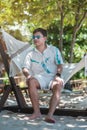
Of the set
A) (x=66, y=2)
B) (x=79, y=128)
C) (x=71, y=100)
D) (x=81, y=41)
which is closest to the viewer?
(x=79, y=128)

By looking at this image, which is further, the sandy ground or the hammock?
the hammock

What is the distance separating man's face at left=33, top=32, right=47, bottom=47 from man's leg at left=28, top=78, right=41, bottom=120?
1.83ft

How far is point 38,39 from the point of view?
19.2 feet

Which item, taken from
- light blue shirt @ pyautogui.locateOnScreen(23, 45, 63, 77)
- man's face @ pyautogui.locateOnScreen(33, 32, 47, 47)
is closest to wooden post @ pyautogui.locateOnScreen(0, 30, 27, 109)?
light blue shirt @ pyautogui.locateOnScreen(23, 45, 63, 77)

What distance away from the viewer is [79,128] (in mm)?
5027

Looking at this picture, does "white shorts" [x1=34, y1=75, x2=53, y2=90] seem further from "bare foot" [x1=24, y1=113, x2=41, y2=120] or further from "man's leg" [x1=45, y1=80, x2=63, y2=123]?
"bare foot" [x1=24, y1=113, x2=41, y2=120]

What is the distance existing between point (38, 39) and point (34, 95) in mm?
833

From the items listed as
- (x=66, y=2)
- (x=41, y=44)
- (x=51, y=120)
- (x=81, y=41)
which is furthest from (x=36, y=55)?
(x=81, y=41)

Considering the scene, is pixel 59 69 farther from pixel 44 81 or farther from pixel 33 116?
pixel 33 116

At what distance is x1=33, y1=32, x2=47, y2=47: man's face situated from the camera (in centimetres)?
586

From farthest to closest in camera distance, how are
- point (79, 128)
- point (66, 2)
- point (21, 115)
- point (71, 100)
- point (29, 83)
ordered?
point (66, 2) → point (71, 100) → point (21, 115) → point (29, 83) → point (79, 128)

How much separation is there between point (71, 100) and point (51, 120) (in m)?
3.14

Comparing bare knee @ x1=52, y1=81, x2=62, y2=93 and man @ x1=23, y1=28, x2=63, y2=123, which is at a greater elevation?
man @ x1=23, y1=28, x2=63, y2=123

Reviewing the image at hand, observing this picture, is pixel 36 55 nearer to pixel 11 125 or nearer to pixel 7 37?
pixel 7 37
